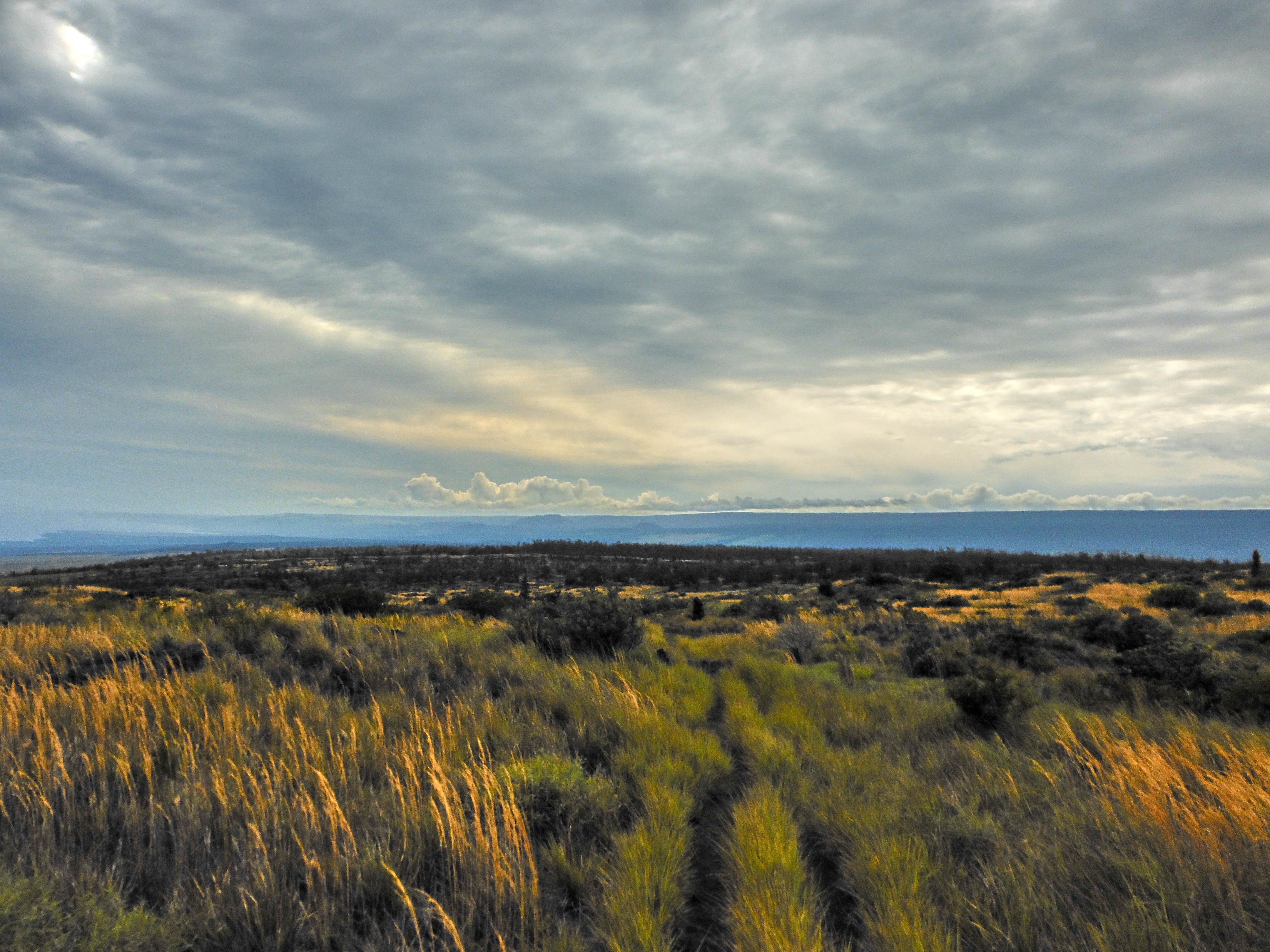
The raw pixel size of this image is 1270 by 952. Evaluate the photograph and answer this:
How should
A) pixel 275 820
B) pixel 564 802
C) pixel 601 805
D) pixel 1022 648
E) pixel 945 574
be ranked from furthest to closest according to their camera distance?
pixel 945 574
pixel 1022 648
pixel 601 805
pixel 564 802
pixel 275 820

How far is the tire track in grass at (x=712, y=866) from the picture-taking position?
3.68m

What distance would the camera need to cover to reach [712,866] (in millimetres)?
4574

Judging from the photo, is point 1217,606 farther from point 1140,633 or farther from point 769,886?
point 769,886

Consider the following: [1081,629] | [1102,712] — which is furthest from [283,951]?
[1081,629]

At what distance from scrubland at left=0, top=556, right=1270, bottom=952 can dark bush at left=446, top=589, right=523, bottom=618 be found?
39.8ft

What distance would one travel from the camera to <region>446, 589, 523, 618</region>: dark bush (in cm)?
2256

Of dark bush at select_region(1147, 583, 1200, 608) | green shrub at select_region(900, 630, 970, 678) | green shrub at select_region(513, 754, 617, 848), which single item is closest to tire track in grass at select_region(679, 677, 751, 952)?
green shrub at select_region(513, 754, 617, 848)

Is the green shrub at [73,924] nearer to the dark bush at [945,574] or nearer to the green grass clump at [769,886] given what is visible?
the green grass clump at [769,886]

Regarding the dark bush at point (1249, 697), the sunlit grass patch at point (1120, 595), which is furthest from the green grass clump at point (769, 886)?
the sunlit grass patch at point (1120, 595)

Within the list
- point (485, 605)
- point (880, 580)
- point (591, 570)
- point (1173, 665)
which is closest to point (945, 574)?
point (880, 580)

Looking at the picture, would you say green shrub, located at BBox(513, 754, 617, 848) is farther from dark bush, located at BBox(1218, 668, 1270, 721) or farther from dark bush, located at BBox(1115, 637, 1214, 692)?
dark bush, located at BBox(1115, 637, 1214, 692)

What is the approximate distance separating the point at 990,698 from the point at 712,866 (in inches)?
245

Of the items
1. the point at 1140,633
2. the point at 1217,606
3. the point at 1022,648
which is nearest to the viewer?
the point at 1022,648

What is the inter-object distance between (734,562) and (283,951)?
290ft
